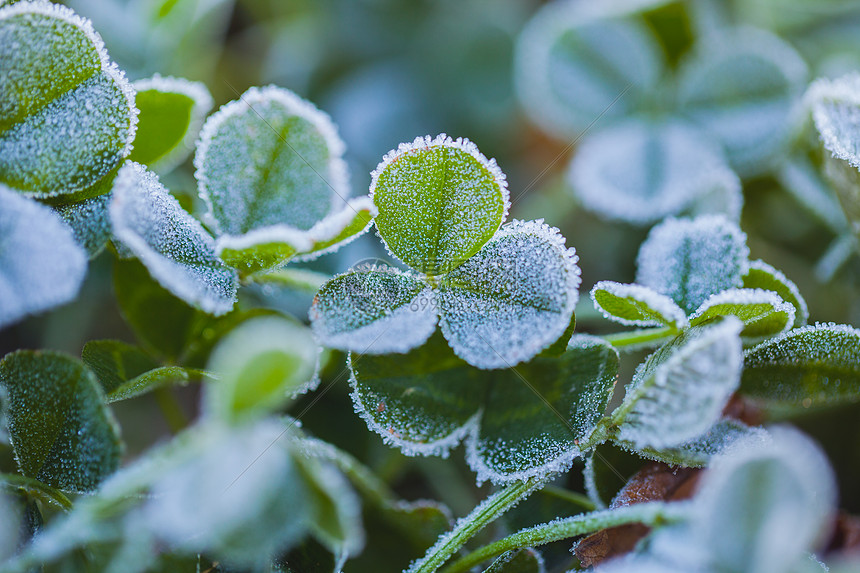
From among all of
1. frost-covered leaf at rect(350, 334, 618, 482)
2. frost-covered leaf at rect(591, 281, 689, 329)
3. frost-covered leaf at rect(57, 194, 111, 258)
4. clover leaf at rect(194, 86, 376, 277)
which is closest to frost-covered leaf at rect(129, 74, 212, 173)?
clover leaf at rect(194, 86, 376, 277)

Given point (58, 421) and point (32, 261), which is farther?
point (58, 421)

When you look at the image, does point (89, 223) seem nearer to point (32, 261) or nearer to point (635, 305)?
point (32, 261)

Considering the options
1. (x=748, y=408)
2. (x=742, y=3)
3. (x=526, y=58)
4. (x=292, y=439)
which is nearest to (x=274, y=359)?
(x=292, y=439)

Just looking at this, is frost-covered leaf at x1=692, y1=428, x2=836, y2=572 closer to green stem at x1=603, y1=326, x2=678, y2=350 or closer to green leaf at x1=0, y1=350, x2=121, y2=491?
green stem at x1=603, y1=326, x2=678, y2=350

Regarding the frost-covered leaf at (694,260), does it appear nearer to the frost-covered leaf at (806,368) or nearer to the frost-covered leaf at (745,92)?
the frost-covered leaf at (806,368)

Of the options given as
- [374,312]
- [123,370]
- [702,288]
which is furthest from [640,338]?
[123,370]

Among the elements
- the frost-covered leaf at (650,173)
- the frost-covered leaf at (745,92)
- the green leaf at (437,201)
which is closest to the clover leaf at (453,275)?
the green leaf at (437,201)
